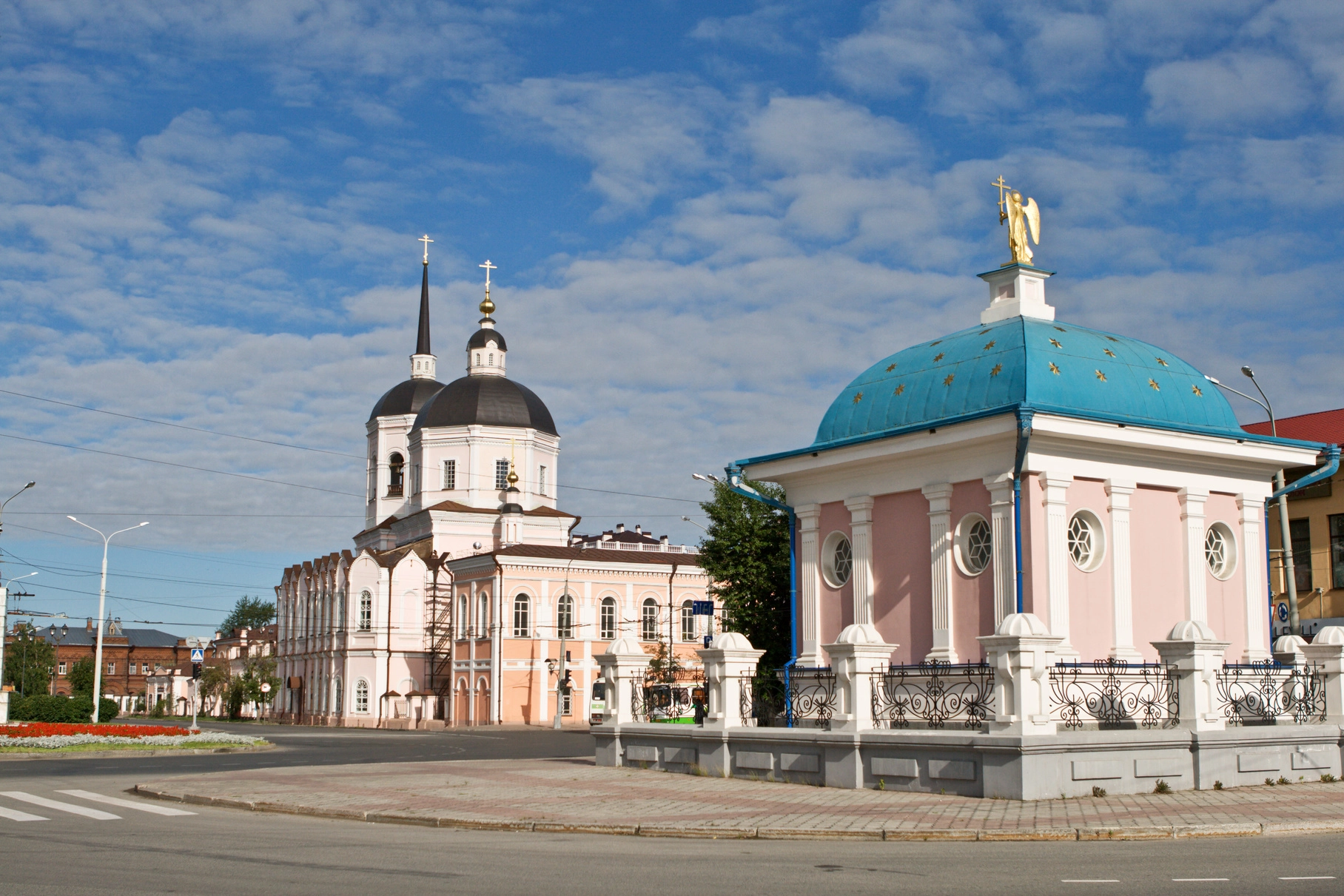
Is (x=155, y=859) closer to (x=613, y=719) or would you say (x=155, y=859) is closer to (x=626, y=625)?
(x=613, y=719)

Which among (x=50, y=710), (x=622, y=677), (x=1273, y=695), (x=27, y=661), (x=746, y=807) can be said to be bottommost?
(x=50, y=710)

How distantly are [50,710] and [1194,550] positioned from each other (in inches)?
1390

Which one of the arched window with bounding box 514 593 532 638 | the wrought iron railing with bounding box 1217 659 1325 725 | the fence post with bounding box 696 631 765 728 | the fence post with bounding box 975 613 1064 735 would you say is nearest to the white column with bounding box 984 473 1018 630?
the wrought iron railing with bounding box 1217 659 1325 725

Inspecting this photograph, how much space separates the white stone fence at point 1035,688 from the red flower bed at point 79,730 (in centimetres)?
1650

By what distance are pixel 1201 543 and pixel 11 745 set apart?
24.6 m

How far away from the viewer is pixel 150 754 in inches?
1152

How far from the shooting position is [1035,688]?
14.8 metres

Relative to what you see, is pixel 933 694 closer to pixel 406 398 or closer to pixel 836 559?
pixel 836 559

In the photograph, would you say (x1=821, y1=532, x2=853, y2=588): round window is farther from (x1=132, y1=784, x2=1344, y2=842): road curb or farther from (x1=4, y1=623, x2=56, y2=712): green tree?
(x1=4, y1=623, x2=56, y2=712): green tree

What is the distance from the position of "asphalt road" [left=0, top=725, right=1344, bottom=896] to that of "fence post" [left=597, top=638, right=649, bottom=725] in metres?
7.49

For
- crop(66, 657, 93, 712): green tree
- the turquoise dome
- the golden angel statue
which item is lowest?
crop(66, 657, 93, 712): green tree

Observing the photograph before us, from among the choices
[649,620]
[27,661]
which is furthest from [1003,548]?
[27,661]

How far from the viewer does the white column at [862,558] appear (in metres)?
21.6

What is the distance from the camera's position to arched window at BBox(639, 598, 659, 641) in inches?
2452
